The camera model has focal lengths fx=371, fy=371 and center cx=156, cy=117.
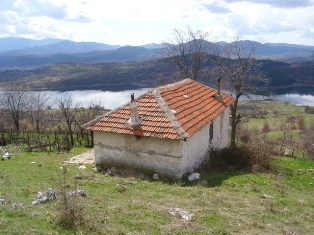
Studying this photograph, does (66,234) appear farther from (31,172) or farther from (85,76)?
(85,76)

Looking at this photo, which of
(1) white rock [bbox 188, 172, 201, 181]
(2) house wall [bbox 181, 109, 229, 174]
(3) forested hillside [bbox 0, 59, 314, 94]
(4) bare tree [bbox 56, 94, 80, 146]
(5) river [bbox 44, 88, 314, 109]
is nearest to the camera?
(1) white rock [bbox 188, 172, 201, 181]

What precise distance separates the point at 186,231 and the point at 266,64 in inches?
6421

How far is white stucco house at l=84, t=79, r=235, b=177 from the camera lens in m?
16.4

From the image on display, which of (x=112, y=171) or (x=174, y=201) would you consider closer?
(x=174, y=201)

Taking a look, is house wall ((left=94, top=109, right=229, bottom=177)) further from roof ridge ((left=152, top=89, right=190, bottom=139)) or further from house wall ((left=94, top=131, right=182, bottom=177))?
roof ridge ((left=152, top=89, right=190, bottom=139))

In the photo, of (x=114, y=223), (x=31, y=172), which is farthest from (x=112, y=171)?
(x=114, y=223)

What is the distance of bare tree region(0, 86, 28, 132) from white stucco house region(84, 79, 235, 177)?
128 feet

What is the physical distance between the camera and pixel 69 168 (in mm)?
17875

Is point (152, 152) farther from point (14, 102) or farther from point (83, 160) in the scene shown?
point (14, 102)

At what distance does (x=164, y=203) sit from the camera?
11.9 metres

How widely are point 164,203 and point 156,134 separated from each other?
4.90 meters

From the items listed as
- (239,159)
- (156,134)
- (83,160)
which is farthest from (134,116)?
(239,159)

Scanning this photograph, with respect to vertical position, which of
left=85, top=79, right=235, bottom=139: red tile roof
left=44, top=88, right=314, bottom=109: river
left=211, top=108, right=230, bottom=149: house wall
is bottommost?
left=44, top=88, right=314, bottom=109: river

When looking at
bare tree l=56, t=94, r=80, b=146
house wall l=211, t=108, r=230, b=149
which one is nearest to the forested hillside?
bare tree l=56, t=94, r=80, b=146
